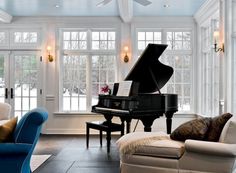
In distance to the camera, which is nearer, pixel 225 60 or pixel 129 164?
pixel 129 164

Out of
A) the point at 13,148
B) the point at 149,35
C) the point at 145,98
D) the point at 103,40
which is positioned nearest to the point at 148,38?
the point at 149,35

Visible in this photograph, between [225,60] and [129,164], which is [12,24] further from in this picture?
[129,164]

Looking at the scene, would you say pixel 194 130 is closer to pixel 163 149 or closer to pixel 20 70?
pixel 163 149

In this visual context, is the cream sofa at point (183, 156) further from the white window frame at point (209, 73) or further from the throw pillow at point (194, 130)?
the white window frame at point (209, 73)

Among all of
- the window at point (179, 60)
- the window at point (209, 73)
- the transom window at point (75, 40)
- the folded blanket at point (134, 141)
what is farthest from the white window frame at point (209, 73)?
the folded blanket at point (134, 141)

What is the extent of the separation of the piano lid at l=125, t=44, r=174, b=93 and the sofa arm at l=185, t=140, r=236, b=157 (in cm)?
272

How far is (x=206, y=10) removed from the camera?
775 centimetres

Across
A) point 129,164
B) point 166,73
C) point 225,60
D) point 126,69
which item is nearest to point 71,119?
point 126,69

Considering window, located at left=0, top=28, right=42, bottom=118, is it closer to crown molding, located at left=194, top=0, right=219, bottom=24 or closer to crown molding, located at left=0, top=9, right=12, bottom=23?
crown molding, located at left=0, top=9, right=12, bottom=23

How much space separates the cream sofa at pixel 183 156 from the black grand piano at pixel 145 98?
6.14 ft

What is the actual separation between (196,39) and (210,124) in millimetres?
5193

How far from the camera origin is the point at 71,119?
30.3 feet

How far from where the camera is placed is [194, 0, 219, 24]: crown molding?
7136 mm

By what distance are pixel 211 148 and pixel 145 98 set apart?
2.57 metres
